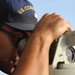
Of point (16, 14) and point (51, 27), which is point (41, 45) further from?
point (16, 14)

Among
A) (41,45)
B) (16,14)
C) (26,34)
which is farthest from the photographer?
(16,14)

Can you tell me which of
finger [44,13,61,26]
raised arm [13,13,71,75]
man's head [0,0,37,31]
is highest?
man's head [0,0,37,31]

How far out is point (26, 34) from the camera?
4.50 feet

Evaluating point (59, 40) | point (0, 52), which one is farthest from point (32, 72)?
point (0, 52)

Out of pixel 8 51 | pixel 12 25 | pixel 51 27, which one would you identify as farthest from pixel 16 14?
pixel 51 27

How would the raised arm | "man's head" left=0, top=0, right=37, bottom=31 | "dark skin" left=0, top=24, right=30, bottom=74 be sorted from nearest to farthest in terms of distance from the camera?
the raised arm → "dark skin" left=0, top=24, right=30, bottom=74 → "man's head" left=0, top=0, right=37, bottom=31

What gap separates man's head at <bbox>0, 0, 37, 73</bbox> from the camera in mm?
1381

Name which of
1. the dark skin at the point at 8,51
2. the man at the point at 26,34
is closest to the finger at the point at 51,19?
the man at the point at 26,34

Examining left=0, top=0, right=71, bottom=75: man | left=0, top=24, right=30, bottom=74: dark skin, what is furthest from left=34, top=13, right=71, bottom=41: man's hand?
left=0, top=24, right=30, bottom=74: dark skin

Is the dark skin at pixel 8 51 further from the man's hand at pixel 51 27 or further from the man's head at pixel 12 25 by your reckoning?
the man's hand at pixel 51 27

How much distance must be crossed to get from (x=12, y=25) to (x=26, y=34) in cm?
11

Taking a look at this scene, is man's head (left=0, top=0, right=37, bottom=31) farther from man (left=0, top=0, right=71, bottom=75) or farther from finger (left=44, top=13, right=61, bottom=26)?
finger (left=44, top=13, right=61, bottom=26)

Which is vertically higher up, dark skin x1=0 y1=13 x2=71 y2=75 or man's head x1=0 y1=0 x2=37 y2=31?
man's head x1=0 y1=0 x2=37 y2=31

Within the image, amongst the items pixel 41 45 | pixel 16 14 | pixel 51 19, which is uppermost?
pixel 16 14
